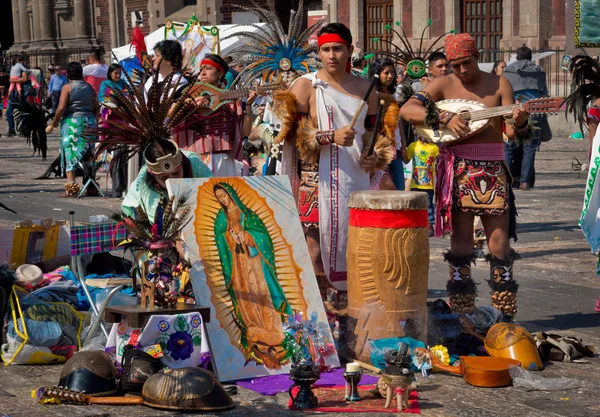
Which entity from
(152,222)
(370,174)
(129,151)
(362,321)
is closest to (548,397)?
(362,321)

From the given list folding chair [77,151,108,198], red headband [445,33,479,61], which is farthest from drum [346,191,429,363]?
folding chair [77,151,108,198]

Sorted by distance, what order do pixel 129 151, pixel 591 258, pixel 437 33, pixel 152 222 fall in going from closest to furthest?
pixel 152 222 < pixel 129 151 < pixel 591 258 < pixel 437 33

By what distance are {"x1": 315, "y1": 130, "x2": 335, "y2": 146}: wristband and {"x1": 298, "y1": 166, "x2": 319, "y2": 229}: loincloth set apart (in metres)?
0.23

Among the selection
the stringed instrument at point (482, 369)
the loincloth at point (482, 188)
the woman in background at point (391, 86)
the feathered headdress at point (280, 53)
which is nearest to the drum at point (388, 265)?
the stringed instrument at point (482, 369)

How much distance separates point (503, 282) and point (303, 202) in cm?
137

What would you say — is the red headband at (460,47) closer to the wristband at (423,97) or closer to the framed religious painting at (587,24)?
the wristband at (423,97)

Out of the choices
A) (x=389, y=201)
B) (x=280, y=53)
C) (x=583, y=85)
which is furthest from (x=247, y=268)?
(x=280, y=53)

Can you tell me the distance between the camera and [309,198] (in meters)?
7.36

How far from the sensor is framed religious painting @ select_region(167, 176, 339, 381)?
6625 mm

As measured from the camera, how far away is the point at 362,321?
682 cm

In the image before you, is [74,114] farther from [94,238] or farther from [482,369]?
[482,369]

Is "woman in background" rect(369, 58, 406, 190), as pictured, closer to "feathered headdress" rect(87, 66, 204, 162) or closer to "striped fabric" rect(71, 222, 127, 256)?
"feathered headdress" rect(87, 66, 204, 162)

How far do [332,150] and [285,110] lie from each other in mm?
377

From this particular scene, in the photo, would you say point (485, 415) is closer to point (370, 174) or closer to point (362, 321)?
point (362, 321)
